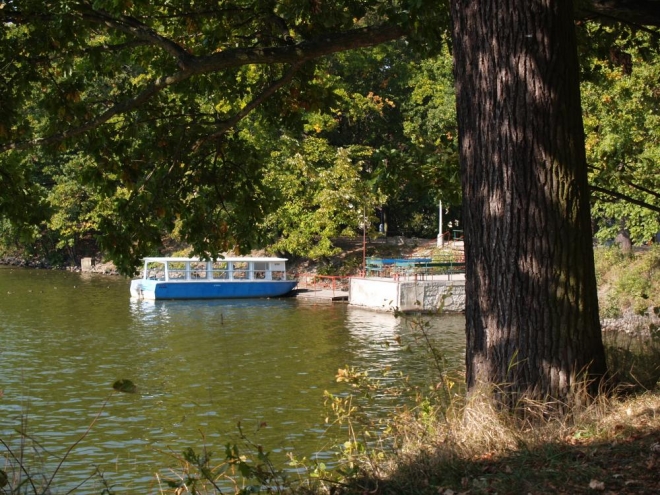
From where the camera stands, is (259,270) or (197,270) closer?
(197,270)

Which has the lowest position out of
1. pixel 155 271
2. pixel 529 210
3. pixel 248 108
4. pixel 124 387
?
pixel 155 271

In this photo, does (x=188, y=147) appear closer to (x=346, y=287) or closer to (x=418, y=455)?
(x=418, y=455)

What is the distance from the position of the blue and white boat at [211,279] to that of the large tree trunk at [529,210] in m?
34.1

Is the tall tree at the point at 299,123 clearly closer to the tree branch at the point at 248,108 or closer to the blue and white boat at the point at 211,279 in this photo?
the tree branch at the point at 248,108

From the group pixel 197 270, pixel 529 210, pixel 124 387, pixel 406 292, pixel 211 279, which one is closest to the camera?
pixel 124 387

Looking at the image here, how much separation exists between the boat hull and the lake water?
3.67 feet

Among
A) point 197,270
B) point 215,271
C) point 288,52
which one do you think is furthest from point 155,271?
point 288,52

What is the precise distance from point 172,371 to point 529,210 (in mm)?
16349

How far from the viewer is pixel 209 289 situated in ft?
135

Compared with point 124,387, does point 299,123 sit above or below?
above

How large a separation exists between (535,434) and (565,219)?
1499mm

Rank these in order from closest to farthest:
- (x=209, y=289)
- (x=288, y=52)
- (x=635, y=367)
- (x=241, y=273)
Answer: (x=635, y=367)
(x=288, y=52)
(x=209, y=289)
(x=241, y=273)

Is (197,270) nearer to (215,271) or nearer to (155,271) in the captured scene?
(215,271)

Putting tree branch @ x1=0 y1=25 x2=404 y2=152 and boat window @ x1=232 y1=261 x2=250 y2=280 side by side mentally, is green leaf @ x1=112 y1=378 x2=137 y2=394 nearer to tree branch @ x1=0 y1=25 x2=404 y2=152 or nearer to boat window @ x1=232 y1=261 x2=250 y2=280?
tree branch @ x1=0 y1=25 x2=404 y2=152
